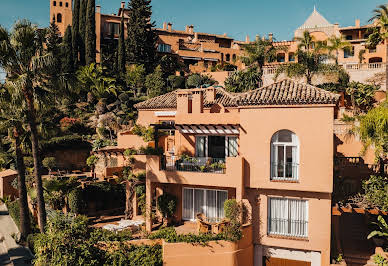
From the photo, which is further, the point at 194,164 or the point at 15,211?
the point at 15,211

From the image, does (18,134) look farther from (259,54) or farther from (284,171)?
(259,54)

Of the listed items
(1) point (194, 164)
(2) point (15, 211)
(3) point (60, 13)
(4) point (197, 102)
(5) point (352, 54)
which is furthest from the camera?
(3) point (60, 13)

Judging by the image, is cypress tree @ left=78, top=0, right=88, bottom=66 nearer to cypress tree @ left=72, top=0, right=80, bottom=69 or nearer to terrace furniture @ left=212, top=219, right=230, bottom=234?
cypress tree @ left=72, top=0, right=80, bottom=69

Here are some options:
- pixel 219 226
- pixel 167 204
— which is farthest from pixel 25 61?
pixel 219 226

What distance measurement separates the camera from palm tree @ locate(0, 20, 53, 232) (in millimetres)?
18891

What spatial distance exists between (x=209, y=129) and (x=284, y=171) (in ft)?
18.7

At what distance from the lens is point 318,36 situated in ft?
205

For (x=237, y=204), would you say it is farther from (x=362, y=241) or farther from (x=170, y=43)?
(x=170, y=43)

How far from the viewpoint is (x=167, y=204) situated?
22234 millimetres

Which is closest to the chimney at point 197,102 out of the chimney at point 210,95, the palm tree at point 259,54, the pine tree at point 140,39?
the chimney at point 210,95

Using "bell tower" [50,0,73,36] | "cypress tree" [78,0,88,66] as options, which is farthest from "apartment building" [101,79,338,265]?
"bell tower" [50,0,73,36]

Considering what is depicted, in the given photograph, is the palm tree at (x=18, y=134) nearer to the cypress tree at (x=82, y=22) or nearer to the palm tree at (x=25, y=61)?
the palm tree at (x=25, y=61)

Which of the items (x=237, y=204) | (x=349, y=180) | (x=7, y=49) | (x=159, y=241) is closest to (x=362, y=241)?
(x=349, y=180)

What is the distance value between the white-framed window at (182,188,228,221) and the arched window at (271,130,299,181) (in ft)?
13.7
